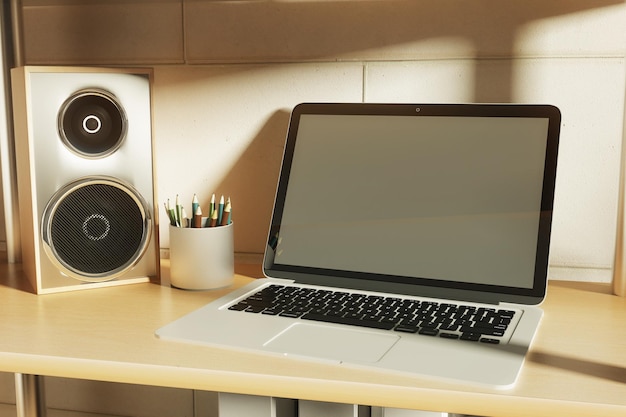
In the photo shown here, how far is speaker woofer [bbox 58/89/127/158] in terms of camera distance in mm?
925

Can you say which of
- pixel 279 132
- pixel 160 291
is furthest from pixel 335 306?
pixel 279 132

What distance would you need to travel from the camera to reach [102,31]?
45.3 inches

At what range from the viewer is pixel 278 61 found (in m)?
1.09

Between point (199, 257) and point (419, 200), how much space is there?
323mm

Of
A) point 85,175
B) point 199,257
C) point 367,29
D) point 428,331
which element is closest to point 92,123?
point 85,175

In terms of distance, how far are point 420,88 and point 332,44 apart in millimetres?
160

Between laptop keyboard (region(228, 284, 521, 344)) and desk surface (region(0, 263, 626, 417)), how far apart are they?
60 mm

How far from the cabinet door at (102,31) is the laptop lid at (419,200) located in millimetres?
300

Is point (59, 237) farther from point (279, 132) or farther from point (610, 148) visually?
point (610, 148)

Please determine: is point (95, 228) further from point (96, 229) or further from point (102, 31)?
point (102, 31)

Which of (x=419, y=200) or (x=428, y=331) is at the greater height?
(x=419, y=200)

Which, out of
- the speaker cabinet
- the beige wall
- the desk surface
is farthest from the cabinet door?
Result: the desk surface

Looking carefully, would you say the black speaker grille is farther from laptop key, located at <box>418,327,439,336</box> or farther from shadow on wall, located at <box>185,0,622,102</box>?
laptop key, located at <box>418,327,439,336</box>

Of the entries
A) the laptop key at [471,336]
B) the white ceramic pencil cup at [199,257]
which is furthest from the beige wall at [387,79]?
the laptop key at [471,336]
